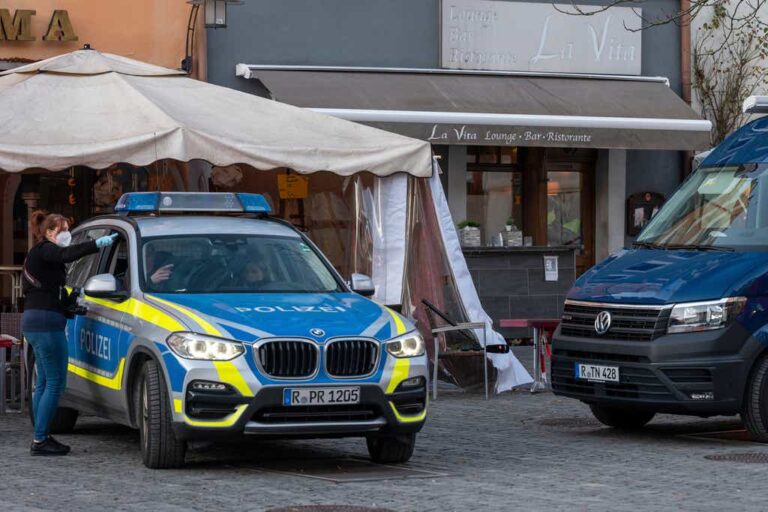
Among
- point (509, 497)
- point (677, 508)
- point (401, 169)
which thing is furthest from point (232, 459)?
point (401, 169)

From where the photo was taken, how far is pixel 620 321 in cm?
1205

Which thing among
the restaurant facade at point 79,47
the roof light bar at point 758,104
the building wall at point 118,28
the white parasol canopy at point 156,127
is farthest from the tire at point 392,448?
the building wall at point 118,28

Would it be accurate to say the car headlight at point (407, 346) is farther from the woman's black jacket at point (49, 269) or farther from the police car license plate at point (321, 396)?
the woman's black jacket at point (49, 269)

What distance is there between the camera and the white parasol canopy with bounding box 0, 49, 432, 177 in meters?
13.7

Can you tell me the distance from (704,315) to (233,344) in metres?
3.70

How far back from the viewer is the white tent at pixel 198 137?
13695 millimetres

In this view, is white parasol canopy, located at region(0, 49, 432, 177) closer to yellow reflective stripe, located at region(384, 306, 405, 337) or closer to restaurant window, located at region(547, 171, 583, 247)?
yellow reflective stripe, located at region(384, 306, 405, 337)

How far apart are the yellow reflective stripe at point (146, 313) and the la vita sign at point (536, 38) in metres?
12.7

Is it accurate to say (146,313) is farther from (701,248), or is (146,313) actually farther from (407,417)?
(701,248)

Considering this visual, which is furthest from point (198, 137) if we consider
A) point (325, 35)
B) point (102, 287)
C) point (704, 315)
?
point (325, 35)

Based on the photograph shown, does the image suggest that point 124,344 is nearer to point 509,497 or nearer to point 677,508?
point 509,497

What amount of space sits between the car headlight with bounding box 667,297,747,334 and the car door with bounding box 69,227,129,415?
399 cm

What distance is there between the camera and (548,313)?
2158cm

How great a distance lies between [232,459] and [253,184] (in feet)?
31.8
